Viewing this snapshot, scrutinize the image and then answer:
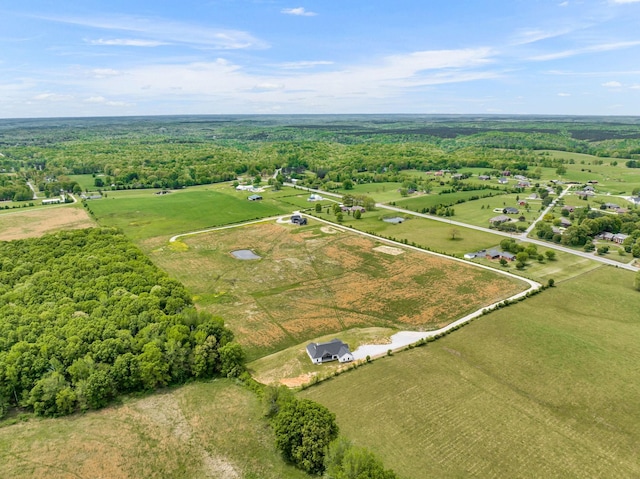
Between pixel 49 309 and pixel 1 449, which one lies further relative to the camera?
pixel 49 309

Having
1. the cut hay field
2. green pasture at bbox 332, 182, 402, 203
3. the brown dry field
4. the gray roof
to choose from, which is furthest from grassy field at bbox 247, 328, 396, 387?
green pasture at bbox 332, 182, 402, 203

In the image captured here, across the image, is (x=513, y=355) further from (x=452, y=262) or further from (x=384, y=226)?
(x=384, y=226)

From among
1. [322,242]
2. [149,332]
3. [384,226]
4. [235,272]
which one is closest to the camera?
[149,332]

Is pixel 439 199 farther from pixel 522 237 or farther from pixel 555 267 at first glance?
pixel 555 267

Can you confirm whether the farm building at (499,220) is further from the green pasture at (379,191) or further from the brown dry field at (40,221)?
the brown dry field at (40,221)

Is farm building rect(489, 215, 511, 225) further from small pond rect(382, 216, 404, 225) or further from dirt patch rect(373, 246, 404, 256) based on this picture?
dirt patch rect(373, 246, 404, 256)

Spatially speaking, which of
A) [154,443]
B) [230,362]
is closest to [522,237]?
[230,362]

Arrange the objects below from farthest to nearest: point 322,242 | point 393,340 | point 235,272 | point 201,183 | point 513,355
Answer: point 201,183
point 322,242
point 235,272
point 393,340
point 513,355

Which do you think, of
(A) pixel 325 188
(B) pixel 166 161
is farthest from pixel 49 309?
(B) pixel 166 161
